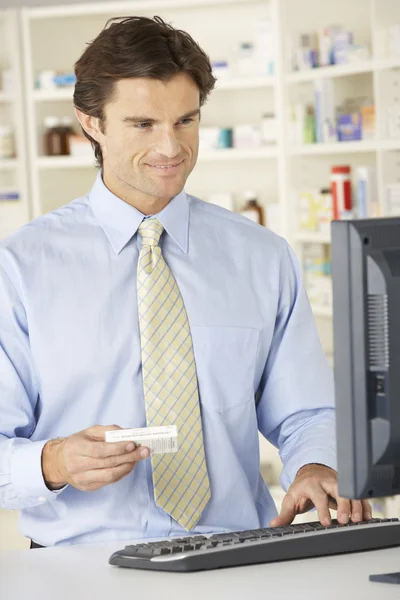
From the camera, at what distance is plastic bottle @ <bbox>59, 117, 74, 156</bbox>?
4828mm

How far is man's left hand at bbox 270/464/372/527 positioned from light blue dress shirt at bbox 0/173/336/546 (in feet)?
0.24

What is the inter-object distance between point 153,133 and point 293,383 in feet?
1.65

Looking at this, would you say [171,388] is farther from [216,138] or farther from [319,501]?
[216,138]

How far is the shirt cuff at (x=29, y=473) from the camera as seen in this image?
1.61 m

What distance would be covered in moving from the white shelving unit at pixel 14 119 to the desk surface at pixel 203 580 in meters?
3.43

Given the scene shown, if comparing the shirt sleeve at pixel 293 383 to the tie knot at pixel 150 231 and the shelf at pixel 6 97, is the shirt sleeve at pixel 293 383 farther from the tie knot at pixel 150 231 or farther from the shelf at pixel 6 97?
the shelf at pixel 6 97

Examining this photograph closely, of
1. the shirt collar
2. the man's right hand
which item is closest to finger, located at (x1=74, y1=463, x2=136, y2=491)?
the man's right hand

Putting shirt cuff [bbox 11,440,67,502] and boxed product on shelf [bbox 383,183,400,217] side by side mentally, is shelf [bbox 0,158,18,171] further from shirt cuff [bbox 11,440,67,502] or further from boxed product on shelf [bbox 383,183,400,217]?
shirt cuff [bbox 11,440,67,502]

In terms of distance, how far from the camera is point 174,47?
1.80 m

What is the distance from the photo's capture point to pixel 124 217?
71.8 inches

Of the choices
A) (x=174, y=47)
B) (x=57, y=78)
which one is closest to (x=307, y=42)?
(x=57, y=78)

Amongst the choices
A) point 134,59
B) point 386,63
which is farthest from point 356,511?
point 386,63

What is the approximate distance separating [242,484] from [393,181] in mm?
2126

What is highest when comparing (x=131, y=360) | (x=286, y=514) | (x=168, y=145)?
(x=168, y=145)
